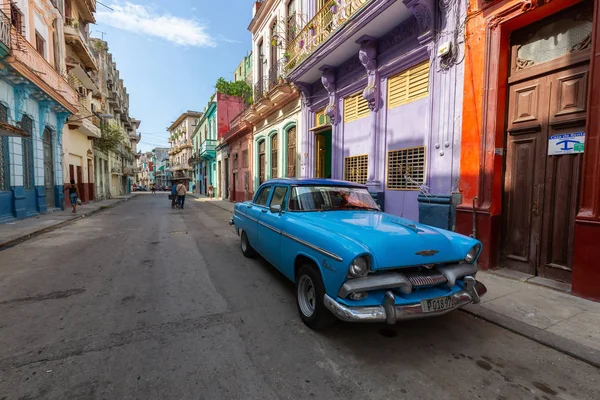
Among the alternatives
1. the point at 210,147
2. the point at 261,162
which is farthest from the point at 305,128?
the point at 210,147

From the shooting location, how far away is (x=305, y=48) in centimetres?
1024

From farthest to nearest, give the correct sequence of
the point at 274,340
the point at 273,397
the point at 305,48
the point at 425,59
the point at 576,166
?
the point at 305,48 < the point at 425,59 < the point at 576,166 < the point at 274,340 < the point at 273,397

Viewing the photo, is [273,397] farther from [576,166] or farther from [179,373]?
[576,166]

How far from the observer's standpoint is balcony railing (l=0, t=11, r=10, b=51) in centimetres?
928

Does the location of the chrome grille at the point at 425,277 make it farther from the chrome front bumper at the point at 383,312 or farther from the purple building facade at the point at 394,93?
the purple building facade at the point at 394,93

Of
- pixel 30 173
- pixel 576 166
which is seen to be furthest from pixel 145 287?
pixel 30 173

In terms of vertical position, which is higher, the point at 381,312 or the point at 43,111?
the point at 43,111

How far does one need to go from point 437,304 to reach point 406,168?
16.1 feet

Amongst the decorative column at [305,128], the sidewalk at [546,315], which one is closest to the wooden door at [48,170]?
the decorative column at [305,128]

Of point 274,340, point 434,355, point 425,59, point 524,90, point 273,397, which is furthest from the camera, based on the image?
point 425,59

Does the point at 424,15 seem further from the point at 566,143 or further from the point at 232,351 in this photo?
the point at 232,351

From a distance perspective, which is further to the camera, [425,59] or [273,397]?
[425,59]

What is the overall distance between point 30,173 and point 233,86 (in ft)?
57.2

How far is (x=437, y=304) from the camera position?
106 inches
